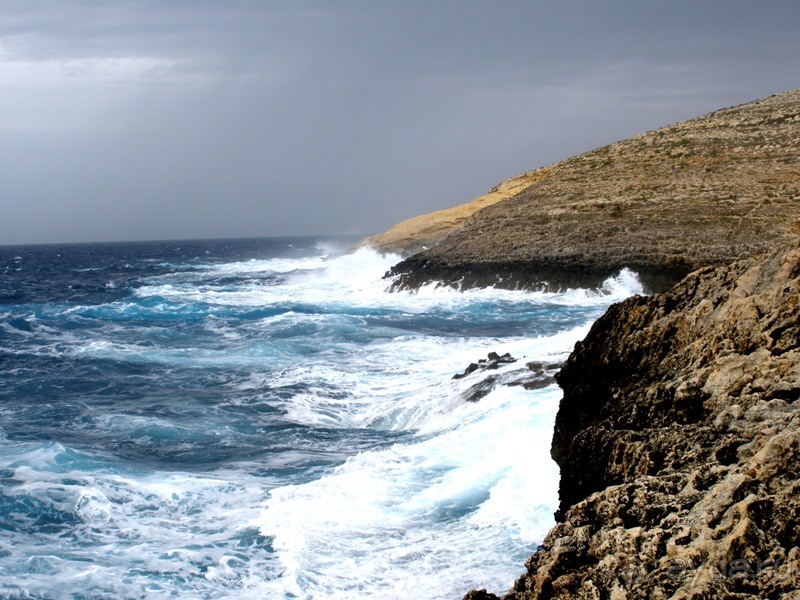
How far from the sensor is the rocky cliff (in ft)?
114

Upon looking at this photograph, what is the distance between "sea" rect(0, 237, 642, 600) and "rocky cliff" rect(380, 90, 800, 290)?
972 centimetres

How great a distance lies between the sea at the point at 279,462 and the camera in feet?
28.3

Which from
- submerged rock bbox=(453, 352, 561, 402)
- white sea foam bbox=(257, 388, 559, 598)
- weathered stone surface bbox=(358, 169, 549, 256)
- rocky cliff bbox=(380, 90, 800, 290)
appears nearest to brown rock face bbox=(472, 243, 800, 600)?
white sea foam bbox=(257, 388, 559, 598)

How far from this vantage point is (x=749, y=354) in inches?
221

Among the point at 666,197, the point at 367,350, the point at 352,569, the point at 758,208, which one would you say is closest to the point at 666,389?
the point at 352,569

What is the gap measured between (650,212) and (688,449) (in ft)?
113

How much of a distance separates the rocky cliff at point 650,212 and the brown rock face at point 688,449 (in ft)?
87.0

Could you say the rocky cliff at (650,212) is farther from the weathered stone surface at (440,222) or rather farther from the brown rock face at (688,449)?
the brown rock face at (688,449)

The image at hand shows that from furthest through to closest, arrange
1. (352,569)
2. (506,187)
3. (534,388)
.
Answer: (506,187), (534,388), (352,569)

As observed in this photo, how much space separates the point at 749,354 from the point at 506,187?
4865 centimetres

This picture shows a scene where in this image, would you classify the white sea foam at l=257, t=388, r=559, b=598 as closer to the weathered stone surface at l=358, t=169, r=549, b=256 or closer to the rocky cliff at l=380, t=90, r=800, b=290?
the rocky cliff at l=380, t=90, r=800, b=290

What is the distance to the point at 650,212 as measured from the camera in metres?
37.9

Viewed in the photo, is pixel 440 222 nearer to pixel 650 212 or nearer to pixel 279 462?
pixel 650 212

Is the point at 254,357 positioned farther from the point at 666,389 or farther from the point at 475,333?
the point at 666,389
